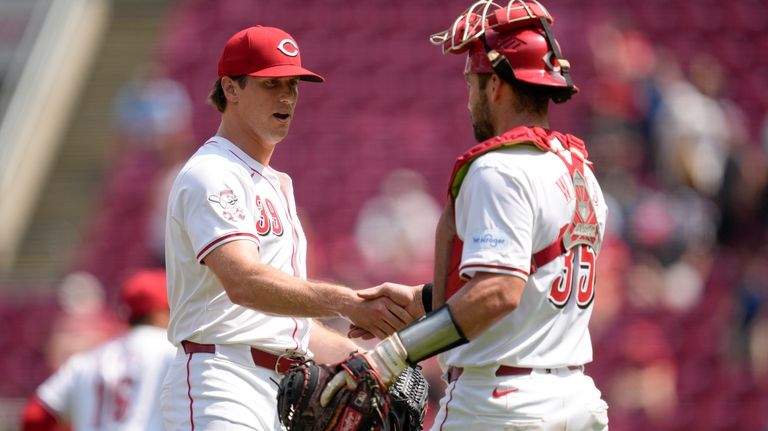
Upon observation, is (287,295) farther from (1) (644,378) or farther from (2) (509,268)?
(1) (644,378)

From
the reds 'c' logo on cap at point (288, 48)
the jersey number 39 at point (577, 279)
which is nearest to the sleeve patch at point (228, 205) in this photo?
the reds 'c' logo on cap at point (288, 48)

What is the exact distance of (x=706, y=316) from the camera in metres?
10.7

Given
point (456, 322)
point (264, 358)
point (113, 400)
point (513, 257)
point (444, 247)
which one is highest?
point (513, 257)

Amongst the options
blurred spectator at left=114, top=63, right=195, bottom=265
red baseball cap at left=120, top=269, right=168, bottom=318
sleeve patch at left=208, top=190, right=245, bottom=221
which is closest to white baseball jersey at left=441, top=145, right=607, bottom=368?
sleeve patch at left=208, top=190, right=245, bottom=221

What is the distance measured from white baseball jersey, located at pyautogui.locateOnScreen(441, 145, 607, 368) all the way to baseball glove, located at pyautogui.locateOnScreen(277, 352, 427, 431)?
12.3 inches

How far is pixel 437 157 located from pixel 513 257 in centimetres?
1007

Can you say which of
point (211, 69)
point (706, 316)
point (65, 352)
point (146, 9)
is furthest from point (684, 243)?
point (146, 9)

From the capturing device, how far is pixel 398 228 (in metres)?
11.9

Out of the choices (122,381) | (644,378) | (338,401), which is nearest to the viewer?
(338,401)

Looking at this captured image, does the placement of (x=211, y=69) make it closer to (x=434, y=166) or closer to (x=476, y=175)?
(x=434, y=166)

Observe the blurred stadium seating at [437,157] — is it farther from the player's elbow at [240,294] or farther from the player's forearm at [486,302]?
the player's forearm at [486,302]

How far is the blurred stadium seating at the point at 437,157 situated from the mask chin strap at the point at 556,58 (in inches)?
227

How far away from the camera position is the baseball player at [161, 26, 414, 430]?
4414mm

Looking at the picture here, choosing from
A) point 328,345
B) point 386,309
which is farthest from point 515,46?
point 328,345
